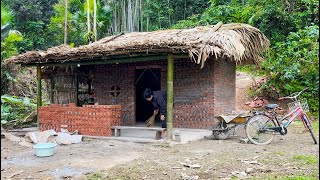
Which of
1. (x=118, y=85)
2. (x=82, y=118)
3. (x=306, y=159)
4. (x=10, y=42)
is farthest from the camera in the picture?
(x=10, y=42)

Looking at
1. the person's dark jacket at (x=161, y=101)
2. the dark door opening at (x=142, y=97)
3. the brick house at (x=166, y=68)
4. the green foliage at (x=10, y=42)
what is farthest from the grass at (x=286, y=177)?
the green foliage at (x=10, y=42)

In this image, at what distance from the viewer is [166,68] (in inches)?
407

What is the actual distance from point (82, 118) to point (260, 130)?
16.0 ft

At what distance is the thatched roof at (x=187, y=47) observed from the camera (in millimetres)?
7660

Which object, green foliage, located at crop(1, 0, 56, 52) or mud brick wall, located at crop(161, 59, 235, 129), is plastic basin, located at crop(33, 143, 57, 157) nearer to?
mud brick wall, located at crop(161, 59, 235, 129)

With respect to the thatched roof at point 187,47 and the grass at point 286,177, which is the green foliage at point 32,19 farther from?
the grass at point 286,177

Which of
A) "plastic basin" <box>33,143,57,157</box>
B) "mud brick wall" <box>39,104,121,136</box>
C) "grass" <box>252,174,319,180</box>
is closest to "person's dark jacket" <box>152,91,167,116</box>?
"mud brick wall" <box>39,104,121,136</box>

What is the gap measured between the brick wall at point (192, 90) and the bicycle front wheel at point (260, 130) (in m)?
2.05

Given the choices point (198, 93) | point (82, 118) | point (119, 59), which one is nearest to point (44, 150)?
point (82, 118)

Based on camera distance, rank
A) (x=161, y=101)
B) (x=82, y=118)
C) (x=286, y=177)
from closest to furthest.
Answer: (x=286, y=177)
(x=161, y=101)
(x=82, y=118)

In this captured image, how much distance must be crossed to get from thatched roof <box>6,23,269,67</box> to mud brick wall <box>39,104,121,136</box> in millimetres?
1420

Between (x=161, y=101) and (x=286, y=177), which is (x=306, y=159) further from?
(x=161, y=101)

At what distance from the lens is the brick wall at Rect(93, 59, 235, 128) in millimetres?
9695

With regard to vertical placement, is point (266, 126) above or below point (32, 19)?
below
